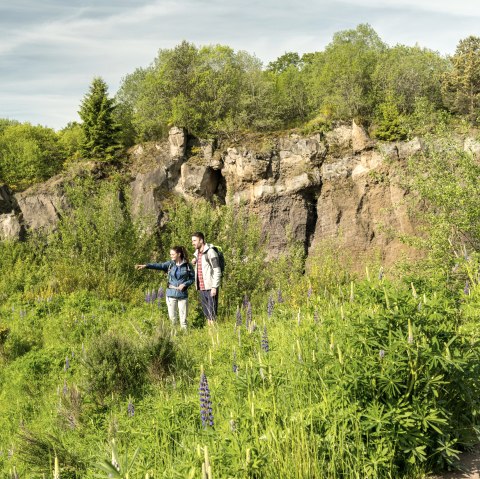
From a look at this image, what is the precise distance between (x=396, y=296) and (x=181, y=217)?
10.1 meters

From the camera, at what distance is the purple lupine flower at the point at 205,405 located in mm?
3207

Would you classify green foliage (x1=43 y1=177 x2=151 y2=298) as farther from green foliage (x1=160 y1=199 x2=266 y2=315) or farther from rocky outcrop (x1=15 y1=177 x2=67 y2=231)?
rocky outcrop (x1=15 y1=177 x2=67 y2=231)

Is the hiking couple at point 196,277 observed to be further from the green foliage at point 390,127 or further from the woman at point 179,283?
the green foliage at point 390,127

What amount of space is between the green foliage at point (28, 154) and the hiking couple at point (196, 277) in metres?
21.2

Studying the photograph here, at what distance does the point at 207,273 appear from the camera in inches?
318

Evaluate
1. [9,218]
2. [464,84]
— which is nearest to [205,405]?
[9,218]

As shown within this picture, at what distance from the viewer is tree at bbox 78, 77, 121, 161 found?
69.8 feet

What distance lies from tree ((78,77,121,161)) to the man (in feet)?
46.6

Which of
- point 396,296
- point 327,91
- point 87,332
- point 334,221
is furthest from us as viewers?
point 327,91

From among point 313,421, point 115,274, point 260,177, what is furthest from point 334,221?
point 313,421

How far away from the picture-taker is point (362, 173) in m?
19.0

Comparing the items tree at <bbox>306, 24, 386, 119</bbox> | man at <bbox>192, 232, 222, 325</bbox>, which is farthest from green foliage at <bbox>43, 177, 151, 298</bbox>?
tree at <bbox>306, 24, 386, 119</bbox>

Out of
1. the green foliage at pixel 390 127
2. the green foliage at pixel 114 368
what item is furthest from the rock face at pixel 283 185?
the green foliage at pixel 114 368

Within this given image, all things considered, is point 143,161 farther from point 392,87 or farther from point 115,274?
point 392,87
